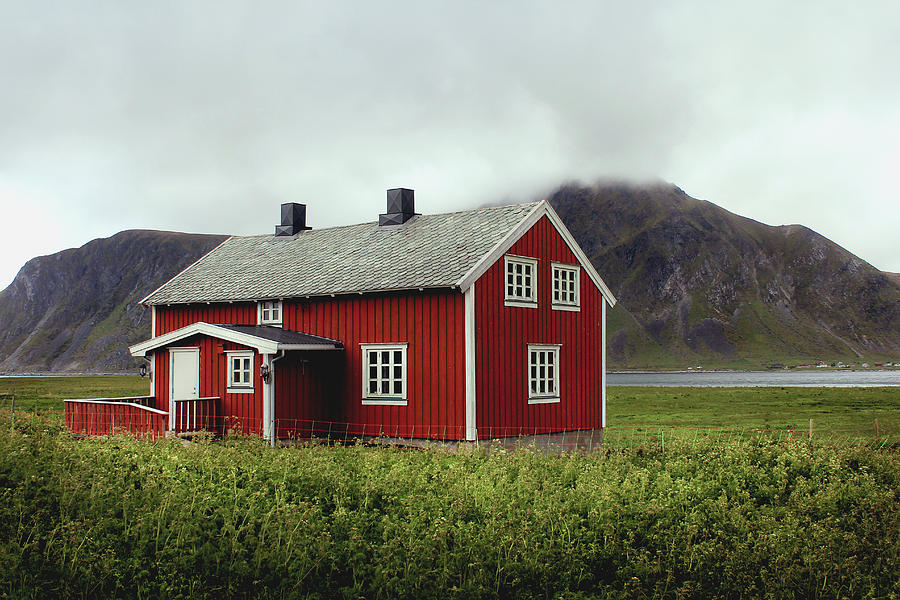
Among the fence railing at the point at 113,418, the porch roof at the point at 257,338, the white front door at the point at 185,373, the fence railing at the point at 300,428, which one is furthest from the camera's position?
the white front door at the point at 185,373

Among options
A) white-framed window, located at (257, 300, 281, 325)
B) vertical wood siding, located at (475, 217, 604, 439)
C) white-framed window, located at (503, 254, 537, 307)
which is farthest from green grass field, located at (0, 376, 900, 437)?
white-framed window, located at (257, 300, 281, 325)

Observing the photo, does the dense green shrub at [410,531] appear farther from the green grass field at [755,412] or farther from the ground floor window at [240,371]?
the green grass field at [755,412]

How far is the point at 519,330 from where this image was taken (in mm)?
27500

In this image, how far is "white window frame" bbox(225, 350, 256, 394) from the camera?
88.7 feet

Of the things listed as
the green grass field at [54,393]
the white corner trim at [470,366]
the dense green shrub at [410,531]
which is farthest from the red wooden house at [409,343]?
the dense green shrub at [410,531]

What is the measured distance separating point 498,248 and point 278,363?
7.47 meters

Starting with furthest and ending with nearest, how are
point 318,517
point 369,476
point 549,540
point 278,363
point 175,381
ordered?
point 175,381 → point 278,363 → point 369,476 → point 318,517 → point 549,540

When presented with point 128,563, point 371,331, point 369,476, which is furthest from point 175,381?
point 128,563

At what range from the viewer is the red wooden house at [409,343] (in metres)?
25.8

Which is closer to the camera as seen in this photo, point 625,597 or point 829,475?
point 625,597

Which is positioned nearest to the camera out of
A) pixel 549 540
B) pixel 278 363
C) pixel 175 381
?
pixel 549 540

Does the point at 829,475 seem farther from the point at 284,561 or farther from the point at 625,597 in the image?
the point at 284,561

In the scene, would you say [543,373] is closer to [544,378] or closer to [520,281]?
[544,378]

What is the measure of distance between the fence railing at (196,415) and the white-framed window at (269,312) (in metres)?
3.57
